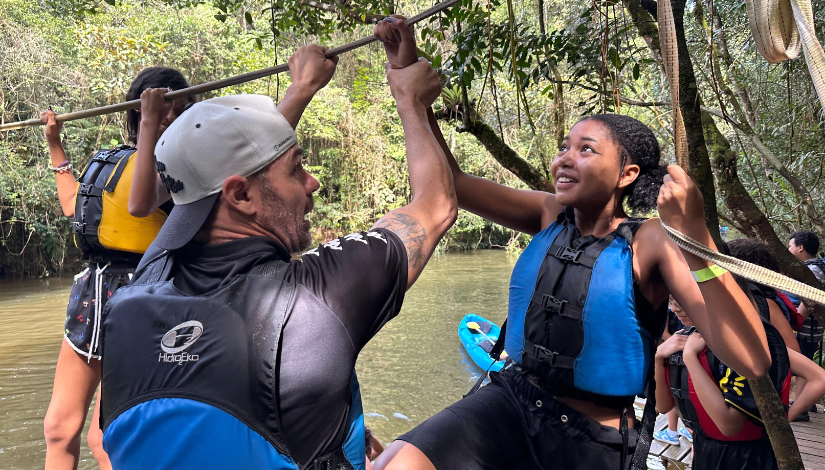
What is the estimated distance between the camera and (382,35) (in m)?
1.66

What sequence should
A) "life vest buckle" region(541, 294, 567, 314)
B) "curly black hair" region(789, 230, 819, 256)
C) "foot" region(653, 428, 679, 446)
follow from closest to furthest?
"life vest buckle" region(541, 294, 567, 314)
"foot" region(653, 428, 679, 446)
"curly black hair" region(789, 230, 819, 256)

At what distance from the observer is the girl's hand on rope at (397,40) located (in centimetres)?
164

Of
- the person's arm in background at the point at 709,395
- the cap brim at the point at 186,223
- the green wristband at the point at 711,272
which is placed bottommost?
the person's arm in background at the point at 709,395

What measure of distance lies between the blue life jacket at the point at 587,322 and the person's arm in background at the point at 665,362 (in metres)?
0.97

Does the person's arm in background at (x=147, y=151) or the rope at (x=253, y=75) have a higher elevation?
the rope at (x=253, y=75)

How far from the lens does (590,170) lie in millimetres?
2188

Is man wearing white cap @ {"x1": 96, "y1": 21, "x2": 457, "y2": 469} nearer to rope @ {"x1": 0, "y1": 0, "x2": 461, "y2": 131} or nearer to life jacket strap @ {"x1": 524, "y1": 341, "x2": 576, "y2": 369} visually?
rope @ {"x1": 0, "y1": 0, "x2": 461, "y2": 131}

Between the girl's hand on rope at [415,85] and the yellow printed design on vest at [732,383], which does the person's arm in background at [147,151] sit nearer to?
the girl's hand on rope at [415,85]

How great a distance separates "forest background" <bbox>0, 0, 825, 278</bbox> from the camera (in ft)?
10.6

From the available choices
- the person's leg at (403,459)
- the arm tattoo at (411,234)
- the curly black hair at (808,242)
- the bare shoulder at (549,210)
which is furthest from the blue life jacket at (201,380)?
the curly black hair at (808,242)

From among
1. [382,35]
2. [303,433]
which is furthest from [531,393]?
[382,35]

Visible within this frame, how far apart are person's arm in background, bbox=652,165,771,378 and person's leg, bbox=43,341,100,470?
2483mm

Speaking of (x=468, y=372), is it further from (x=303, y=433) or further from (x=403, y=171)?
(x=403, y=171)

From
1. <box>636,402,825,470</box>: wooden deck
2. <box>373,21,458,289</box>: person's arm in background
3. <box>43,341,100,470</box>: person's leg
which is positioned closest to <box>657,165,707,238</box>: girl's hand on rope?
<box>373,21,458,289</box>: person's arm in background
